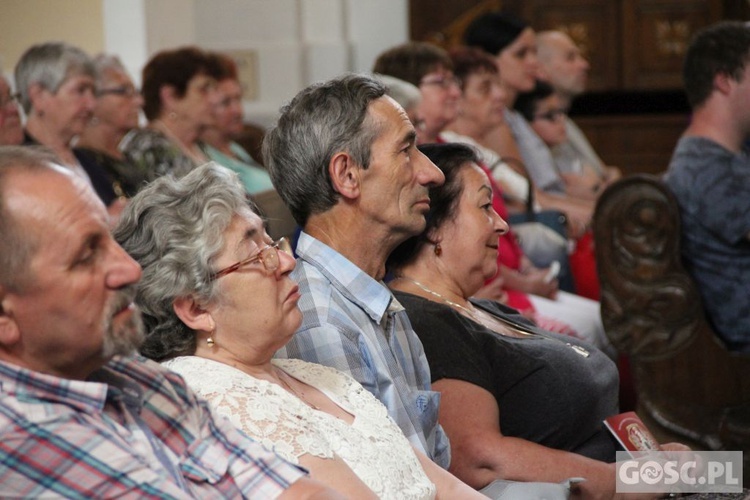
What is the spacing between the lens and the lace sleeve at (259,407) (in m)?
1.63

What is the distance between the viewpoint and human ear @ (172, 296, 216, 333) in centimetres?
178

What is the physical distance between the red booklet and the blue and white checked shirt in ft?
1.51

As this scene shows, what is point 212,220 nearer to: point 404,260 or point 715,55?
point 404,260

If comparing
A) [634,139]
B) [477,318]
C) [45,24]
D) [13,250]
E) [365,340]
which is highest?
[45,24]

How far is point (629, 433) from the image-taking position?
2.47 m

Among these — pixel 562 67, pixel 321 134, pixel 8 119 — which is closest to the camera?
pixel 321 134

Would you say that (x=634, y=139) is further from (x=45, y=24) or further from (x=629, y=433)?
(x=629, y=433)

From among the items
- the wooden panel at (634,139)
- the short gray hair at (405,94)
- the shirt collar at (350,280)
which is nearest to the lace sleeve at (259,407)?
the shirt collar at (350,280)

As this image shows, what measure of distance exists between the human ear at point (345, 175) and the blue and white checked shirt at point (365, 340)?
0.11 m

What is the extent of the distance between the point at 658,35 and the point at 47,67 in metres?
5.14

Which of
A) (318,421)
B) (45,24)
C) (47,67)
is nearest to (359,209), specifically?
(318,421)

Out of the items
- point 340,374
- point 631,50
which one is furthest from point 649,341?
point 631,50

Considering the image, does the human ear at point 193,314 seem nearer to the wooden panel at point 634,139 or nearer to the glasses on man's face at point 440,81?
the glasses on man's face at point 440,81

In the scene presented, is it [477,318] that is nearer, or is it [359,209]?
[359,209]
